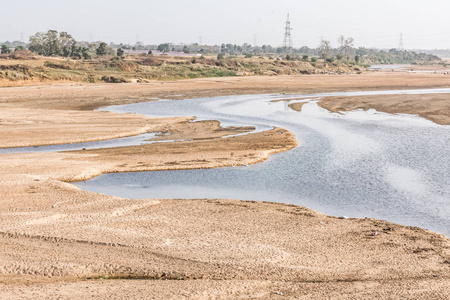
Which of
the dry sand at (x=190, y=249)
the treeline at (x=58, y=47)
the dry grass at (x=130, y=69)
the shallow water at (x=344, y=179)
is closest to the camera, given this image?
the dry sand at (x=190, y=249)

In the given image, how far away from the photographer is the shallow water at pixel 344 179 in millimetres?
20000

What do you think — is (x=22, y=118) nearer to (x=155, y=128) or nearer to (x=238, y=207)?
(x=155, y=128)

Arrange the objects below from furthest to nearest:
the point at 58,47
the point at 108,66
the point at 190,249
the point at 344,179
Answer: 1. the point at 58,47
2. the point at 108,66
3. the point at 344,179
4. the point at 190,249

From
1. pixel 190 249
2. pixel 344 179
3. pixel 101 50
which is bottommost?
pixel 344 179

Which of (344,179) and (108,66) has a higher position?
(108,66)

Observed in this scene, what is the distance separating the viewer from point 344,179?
24062mm

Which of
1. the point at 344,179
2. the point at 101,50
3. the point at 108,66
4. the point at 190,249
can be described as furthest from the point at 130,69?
the point at 190,249

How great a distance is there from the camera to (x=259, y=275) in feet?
42.4

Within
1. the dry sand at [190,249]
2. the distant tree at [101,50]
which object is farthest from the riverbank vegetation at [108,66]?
the dry sand at [190,249]

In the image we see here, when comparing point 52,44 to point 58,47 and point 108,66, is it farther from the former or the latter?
point 108,66

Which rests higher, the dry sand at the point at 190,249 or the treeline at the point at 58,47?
the treeline at the point at 58,47

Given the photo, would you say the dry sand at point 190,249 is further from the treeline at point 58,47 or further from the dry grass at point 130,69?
the treeline at point 58,47

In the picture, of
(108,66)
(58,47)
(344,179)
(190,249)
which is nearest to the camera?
(190,249)

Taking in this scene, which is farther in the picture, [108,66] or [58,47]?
[58,47]
